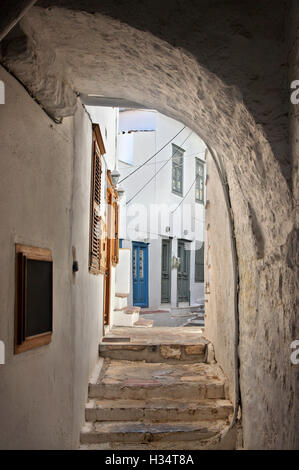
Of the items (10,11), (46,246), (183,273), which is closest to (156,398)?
(46,246)

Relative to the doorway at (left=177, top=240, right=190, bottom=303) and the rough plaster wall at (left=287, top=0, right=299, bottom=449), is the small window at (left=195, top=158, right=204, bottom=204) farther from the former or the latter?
the rough plaster wall at (left=287, top=0, right=299, bottom=449)

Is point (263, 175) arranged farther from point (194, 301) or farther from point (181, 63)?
point (194, 301)

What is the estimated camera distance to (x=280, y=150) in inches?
Answer: 89.1

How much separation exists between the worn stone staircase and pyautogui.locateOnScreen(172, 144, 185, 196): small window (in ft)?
31.0

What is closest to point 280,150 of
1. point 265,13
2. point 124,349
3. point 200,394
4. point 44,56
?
point 265,13

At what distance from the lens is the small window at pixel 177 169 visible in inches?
589

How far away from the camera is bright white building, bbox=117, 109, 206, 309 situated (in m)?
13.8

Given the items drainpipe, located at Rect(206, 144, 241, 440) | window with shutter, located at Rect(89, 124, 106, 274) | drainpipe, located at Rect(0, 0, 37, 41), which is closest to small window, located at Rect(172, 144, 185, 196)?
window with shutter, located at Rect(89, 124, 106, 274)

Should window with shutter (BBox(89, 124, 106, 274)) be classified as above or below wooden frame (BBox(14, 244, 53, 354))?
above

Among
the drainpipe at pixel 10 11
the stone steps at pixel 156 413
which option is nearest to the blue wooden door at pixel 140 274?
the stone steps at pixel 156 413

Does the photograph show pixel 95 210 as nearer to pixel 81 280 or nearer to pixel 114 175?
pixel 81 280

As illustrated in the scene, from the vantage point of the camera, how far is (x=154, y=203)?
Result: 14148 millimetres
